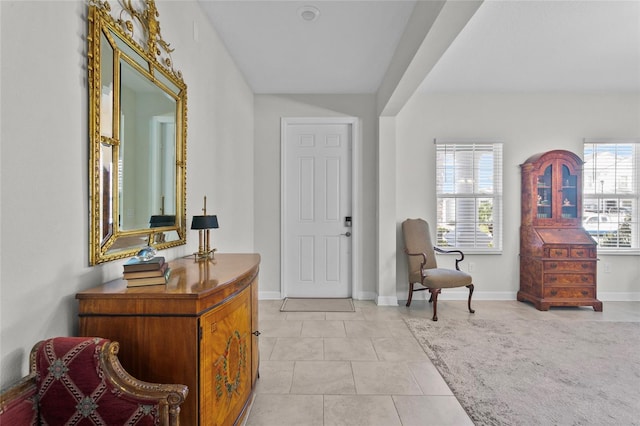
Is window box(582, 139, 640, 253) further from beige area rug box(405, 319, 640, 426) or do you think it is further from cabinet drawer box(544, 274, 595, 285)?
beige area rug box(405, 319, 640, 426)

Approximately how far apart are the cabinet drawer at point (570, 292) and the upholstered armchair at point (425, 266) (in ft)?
3.43

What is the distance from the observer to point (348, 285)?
4477 mm

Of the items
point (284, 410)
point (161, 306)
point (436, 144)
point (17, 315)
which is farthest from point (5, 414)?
point (436, 144)

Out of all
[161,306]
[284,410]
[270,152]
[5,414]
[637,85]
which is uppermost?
[637,85]

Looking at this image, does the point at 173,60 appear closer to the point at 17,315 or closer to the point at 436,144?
the point at 17,315

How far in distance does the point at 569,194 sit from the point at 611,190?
832 millimetres

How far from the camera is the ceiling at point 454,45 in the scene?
2596mm

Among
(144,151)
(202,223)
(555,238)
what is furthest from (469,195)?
(144,151)

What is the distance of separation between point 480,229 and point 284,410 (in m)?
3.64

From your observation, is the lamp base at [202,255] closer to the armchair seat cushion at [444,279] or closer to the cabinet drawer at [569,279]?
the armchair seat cushion at [444,279]

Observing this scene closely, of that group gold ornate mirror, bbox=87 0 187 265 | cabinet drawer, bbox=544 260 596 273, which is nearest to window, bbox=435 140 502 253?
cabinet drawer, bbox=544 260 596 273

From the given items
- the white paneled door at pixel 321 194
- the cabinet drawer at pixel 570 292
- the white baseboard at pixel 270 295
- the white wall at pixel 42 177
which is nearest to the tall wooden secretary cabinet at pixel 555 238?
the cabinet drawer at pixel 570 292

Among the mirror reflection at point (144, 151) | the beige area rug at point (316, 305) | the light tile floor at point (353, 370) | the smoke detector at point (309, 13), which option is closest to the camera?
the mirror reflection at point (144, 151)

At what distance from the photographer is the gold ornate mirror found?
1.38m
